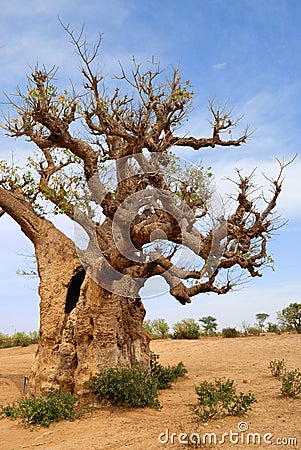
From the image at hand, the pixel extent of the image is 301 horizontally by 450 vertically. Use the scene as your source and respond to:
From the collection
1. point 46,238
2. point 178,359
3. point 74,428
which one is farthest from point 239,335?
point 74,428

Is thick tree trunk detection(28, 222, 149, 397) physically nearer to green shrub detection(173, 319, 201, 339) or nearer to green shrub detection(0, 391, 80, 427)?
green shrub detection(0, 391, 80, 427)

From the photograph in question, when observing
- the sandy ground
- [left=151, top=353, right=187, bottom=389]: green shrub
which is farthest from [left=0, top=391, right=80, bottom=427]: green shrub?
[left=151, top=353, right=187, bottom=389]: green shrub

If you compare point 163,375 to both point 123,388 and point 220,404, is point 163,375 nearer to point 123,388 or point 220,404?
point 123,388

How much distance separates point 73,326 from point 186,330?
1409 cm

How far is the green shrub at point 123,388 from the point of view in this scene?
823 cm

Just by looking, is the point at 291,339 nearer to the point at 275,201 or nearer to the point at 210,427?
the point at 275,201

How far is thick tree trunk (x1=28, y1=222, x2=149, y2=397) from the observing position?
9.01 m

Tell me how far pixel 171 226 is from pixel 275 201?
8.16 ft

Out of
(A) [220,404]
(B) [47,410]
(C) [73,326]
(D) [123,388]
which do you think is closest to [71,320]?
(C) [73,326]

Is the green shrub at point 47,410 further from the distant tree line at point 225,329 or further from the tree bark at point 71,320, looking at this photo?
the distant tree line at point 225,329

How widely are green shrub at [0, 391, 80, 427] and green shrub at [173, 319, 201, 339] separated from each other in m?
14.1

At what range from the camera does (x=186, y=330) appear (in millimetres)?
22656

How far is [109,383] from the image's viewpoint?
8.36m

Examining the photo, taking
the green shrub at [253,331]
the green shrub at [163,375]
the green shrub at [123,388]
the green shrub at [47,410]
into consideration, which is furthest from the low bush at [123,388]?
the green shrub at [253,331]
